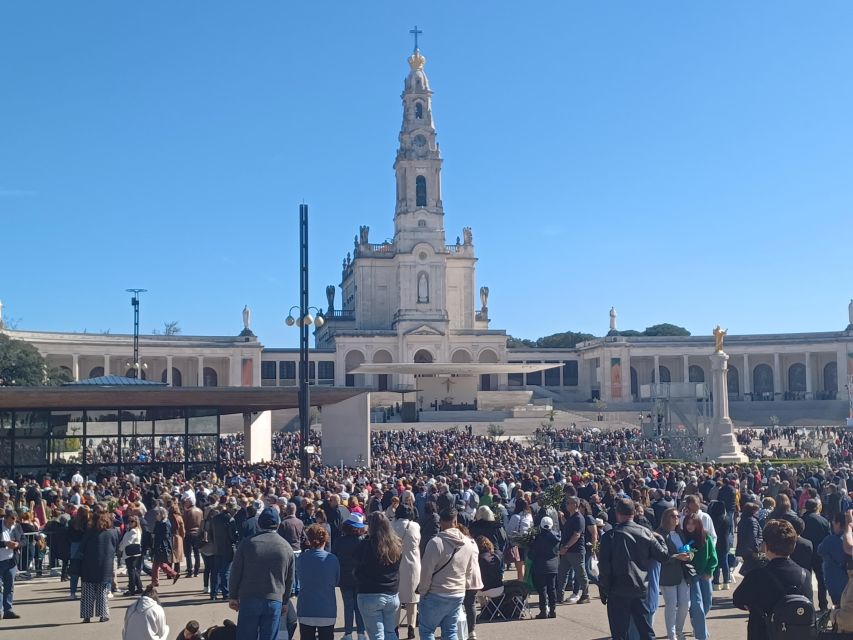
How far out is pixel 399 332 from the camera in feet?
256

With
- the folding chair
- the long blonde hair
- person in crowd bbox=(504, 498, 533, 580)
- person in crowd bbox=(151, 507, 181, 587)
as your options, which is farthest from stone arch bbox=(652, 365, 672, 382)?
the long blonde hair

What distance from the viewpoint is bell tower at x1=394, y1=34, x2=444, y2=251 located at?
79.0m

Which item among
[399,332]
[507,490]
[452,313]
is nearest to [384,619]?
[507,490]

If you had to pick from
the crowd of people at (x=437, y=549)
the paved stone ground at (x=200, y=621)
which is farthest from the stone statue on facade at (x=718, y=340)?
the paved stone ground at (x=200, y=621)

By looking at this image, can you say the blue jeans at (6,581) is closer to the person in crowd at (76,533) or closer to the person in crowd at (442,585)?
the person in crowd at (76,533)

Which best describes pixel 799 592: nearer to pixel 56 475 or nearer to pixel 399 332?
pixel 56 475

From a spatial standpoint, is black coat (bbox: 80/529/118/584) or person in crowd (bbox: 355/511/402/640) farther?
black coat (bbox: 80/529/118/584)

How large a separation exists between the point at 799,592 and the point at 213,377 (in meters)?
79.3

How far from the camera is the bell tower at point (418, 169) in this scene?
7900 centimetres

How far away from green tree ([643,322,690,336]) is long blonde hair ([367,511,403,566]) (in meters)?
113

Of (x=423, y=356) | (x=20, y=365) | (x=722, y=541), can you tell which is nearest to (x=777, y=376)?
(x=423, y=356)

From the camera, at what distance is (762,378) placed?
87.4 m

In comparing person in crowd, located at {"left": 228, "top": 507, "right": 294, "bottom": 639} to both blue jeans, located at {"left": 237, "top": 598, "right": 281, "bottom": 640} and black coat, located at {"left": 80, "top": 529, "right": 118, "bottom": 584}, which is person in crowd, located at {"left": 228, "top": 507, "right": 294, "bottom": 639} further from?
black coat, located at {"left": 80, "top": 529, "right": 118, "bottom": 584}

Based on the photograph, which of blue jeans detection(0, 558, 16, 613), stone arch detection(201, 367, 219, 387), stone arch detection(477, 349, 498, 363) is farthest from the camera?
stone arch detection(201, 367, 219, 387)
